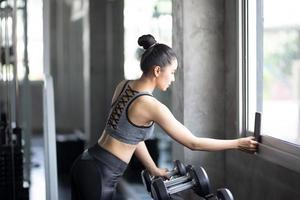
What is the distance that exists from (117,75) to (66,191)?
2.20m

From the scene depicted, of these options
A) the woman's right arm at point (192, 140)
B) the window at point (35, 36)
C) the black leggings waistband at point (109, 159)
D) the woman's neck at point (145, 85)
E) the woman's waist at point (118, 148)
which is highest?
the window at point (35, 36)

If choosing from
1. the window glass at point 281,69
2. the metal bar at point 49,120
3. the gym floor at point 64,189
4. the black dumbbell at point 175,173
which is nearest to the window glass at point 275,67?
the window glass at point 281,69

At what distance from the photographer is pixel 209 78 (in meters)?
3.52

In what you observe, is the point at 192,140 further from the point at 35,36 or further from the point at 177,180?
the point at 35,36

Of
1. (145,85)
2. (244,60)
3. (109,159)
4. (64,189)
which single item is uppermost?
(244,60)

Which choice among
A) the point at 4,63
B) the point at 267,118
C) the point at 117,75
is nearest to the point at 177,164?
the point at 267,118

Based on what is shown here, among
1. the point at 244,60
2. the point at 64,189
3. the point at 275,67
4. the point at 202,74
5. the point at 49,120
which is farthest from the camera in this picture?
the point at 64,189

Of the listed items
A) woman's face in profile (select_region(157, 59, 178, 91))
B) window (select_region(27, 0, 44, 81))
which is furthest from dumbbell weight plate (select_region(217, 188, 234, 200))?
window (select_region(27, 0, 44, 81))

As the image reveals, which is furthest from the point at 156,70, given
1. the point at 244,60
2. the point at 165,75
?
the point at 244,60

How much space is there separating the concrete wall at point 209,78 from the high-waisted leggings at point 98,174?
Answer: 904 millimetres

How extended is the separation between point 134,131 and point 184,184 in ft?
1.25

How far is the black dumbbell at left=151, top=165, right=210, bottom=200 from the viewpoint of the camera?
7.64 feet

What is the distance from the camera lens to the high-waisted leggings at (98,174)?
269 cm

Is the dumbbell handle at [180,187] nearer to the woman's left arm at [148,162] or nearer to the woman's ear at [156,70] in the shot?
the woman's left arm at [148,162]
